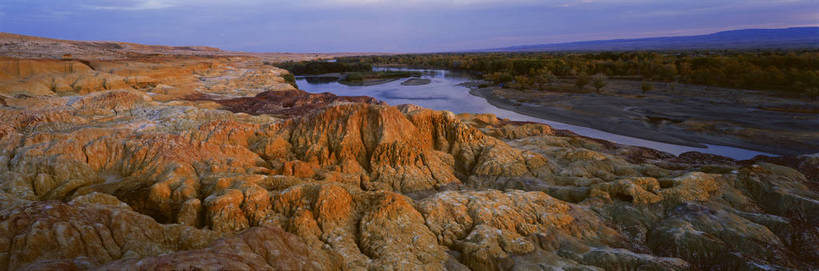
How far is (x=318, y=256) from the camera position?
6.68 m

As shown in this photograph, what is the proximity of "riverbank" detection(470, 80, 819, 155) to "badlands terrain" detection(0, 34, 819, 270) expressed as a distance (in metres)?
14.2

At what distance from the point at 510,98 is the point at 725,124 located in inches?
1074

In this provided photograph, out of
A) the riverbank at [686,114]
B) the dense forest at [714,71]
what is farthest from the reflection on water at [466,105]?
the dense forest at [714,71]

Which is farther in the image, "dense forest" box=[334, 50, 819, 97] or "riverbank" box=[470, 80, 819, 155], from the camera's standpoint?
"dense forest" box=[334, 50, 819, 97]

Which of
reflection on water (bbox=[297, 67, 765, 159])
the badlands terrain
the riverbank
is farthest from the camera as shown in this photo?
the riverbank

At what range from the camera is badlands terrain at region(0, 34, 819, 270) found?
599 centimetres

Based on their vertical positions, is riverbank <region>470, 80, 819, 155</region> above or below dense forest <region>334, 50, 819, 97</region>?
below

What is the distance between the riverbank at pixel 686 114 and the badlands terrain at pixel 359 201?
1418 centimetres

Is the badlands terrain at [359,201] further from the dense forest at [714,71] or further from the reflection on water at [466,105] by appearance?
the dense forest at [714,71]

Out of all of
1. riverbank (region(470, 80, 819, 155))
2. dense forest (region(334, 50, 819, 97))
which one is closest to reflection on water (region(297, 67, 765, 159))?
riverbank (region(470, 80, 819, 155))

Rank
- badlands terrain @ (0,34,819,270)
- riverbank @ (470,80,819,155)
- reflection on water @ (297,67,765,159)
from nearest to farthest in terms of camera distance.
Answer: badlands terrain @ (0,34,819,270)
reflection on water @ (297,67,765,159)
riverbank @ (470,80,819,155)

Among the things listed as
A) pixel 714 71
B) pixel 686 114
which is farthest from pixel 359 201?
pixel 714 71

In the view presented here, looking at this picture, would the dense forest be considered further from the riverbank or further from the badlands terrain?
the badlands terrain

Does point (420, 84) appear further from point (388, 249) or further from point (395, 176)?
point (388, 249)
